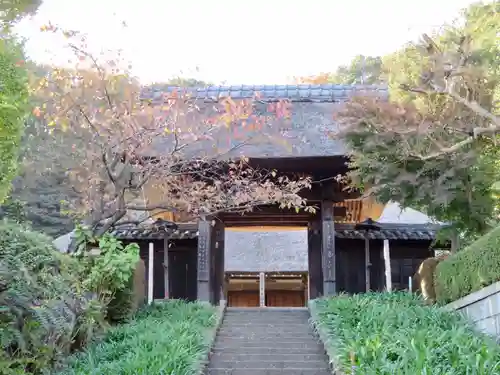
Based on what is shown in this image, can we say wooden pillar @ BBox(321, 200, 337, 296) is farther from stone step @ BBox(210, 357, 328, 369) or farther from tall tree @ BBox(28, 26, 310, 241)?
stone step @ BBox(210, 357, 328, 369)

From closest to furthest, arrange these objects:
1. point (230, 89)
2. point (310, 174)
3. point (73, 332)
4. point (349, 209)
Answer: point (73, 332)
point (310, 174)
point (230, 89)
point (349, 209)

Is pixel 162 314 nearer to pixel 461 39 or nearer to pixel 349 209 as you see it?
pixel 461 39

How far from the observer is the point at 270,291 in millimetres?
20875

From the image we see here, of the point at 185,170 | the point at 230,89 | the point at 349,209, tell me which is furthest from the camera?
the point at 349,209

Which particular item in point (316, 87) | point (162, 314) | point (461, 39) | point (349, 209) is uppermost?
point (316, 87)

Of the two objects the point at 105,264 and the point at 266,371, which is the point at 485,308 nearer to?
the point at 266,371

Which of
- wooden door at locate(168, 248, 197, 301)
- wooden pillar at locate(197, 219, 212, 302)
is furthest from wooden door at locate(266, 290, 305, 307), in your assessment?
wooden pillar at locate(197, 219, 212, 302)

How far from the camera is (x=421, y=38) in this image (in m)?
9.41

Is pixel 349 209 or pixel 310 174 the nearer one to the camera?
pixel 310 174

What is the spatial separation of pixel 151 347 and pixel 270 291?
498 inches

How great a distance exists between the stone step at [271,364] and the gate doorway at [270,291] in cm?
1054

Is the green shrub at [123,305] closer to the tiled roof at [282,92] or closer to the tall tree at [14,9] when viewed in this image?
the tiled roof at [282,92]

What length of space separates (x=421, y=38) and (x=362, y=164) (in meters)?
2.46

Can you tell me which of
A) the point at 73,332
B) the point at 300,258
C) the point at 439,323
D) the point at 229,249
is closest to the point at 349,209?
the point at 300,258
